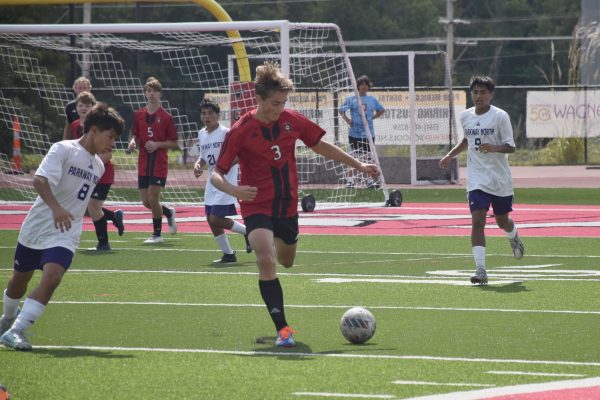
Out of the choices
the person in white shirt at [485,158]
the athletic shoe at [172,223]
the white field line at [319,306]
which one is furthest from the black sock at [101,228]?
the person in white shirt at [485,158]

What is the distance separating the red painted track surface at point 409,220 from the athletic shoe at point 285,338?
9458mm

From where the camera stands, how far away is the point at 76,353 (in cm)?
942

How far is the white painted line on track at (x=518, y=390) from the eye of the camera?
7668mm

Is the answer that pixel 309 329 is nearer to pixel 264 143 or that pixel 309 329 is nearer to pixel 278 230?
pixel 278 230

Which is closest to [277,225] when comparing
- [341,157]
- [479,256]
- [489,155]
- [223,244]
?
[341,157]

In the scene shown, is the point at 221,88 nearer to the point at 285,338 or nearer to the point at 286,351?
the point at 285,338

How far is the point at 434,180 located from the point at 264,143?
20.4 m

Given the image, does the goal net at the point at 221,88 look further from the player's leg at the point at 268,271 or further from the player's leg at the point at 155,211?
the player's leg at the point at 268,271

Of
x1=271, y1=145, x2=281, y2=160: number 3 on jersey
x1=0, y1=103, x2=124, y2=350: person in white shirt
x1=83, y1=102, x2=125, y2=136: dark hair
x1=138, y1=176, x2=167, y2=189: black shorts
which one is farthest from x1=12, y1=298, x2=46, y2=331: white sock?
x1=138, y1=176, x2=167, y2=189: black shorts

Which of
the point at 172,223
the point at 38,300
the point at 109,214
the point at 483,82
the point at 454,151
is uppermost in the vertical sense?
the point at 483,82

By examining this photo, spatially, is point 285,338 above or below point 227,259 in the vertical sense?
above

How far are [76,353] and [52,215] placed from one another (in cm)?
96

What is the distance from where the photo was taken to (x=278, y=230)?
33.3ft

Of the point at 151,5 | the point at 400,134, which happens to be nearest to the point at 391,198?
the point at 400,134
